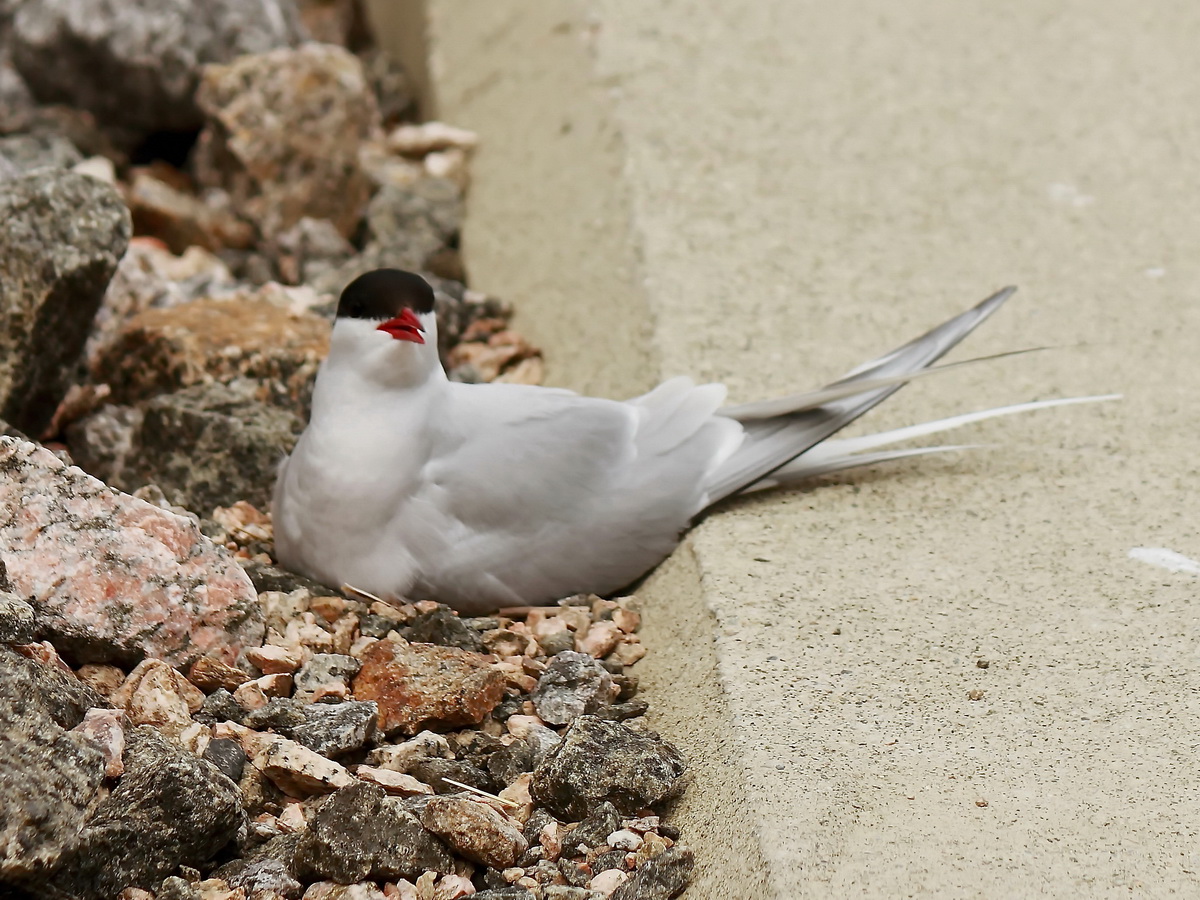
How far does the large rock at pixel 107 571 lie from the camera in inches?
95.1

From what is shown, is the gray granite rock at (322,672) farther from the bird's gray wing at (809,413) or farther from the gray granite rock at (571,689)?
the bird's gray wing at (809,413)

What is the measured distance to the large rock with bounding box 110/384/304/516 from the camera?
3170 millimetres

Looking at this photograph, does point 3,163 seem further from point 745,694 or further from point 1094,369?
point 1094,369

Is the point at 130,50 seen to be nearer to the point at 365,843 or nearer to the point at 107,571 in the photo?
the point at 107,571

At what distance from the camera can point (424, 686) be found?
2533 millimetres

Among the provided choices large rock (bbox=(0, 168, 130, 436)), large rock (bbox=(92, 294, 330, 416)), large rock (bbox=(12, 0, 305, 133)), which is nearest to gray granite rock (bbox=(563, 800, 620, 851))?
large rock (bbox=(92, 294, 330, 416))

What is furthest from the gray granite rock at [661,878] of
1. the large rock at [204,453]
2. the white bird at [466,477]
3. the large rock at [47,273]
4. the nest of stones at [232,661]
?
the large rock at [47,273]

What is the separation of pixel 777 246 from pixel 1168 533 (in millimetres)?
1470

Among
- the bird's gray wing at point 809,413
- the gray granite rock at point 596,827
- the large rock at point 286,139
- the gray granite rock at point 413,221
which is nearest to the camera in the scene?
the gray granite rock at point 596,827

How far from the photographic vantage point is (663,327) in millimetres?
3613

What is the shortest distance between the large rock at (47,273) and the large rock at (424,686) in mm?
1144

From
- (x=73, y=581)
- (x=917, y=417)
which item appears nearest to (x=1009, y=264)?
(x=917, y=417)

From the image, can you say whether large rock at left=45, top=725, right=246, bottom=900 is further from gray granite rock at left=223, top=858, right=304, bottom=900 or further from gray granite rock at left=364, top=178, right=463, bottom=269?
gray granite rock at left=364, top=178, right=463, bottom=269

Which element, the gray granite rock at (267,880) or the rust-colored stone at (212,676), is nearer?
the gray granite rock at (267,880)
